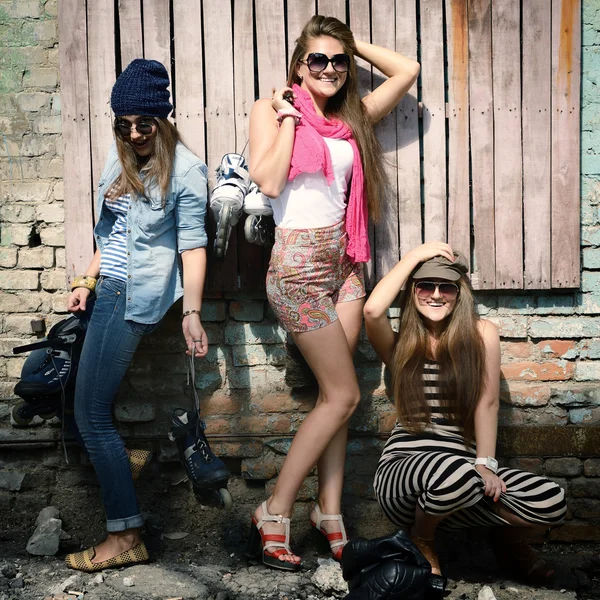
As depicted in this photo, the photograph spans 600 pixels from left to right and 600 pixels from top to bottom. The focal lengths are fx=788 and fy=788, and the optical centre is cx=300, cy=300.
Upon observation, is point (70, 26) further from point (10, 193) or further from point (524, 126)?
point (524, 126)

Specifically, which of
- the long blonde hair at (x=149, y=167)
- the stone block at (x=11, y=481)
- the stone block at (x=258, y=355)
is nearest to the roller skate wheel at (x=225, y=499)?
the stone block at (x=258, y=355)

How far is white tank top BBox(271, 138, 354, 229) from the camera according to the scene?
11.7 feet

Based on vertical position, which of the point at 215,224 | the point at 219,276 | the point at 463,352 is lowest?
the point at 463,352

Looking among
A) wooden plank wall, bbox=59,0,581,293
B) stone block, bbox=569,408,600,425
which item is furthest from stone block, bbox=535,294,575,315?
stone block, bbox=569,408,600,425

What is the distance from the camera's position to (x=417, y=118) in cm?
402

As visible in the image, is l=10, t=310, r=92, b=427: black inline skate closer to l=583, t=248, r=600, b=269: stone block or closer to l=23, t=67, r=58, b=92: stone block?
l=23, t=67, r=58, b=92: stone block

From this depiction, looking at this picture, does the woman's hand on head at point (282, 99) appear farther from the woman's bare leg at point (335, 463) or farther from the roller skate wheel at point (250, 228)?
the woman's bare leg at point (335, 463)

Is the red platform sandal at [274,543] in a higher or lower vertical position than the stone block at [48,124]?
lower

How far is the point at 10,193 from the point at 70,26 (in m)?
0.91

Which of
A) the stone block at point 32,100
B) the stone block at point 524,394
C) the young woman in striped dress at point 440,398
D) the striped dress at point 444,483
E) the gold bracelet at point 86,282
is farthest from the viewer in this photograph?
the stone block at point 524,394

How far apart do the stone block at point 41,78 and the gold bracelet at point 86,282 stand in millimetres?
1033

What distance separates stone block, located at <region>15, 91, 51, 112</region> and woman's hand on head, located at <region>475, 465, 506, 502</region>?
111 inches

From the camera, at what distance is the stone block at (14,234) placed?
13.5 ft

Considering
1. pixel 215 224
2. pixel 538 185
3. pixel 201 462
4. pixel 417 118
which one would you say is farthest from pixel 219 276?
pixel 538 185
